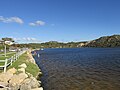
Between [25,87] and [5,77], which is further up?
[5,77]

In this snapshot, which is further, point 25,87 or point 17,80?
point 17,80

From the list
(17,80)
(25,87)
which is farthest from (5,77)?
(25,87)

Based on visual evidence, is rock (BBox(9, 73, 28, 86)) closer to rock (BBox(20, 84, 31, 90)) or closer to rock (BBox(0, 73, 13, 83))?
rock (BBox(0, 73, 13, 83))

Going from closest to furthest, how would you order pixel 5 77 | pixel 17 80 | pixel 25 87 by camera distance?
pixel 25 87 → pixel 17 80 → pixel 5 77

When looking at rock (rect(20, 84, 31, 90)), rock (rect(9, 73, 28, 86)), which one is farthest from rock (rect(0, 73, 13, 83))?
rock (rect(20, 84, 31, 90))

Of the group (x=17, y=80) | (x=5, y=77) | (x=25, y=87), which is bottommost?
(x=25, y=87)

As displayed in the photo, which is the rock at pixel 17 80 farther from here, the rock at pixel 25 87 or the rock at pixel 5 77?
the rock at pixel 25 87

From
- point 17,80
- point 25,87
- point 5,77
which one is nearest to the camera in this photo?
point 25,87

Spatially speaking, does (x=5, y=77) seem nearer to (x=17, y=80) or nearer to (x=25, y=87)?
(x=17, y=80)

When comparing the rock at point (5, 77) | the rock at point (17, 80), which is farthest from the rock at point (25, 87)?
the rock at point (5, 77)

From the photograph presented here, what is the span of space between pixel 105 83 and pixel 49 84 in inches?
280

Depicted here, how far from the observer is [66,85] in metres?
24.2

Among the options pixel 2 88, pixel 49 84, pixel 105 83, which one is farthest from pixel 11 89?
pixel 105 83

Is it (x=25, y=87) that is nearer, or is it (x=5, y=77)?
(x=25, y=87)
